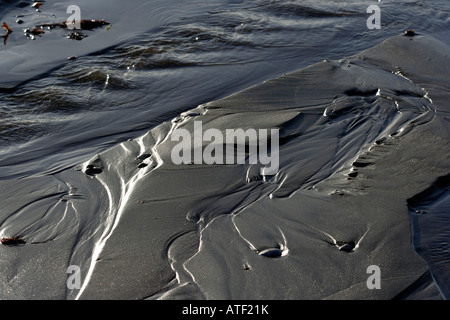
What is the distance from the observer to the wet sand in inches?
110

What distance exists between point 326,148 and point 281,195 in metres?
0.81

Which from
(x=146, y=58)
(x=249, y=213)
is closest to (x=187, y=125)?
(x=249, y=213)

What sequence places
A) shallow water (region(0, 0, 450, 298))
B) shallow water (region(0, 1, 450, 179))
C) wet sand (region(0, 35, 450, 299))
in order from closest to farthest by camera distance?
wet sand (region(0, 35, 450, 299)) < shallow water (region(0, 0, 450, 298)) < shallow water (region(0, 1, 450, 179))

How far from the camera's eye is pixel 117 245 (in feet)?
9.99

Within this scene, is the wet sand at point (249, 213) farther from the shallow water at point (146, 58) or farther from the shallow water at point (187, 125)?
the shallow water at point (146, 58)

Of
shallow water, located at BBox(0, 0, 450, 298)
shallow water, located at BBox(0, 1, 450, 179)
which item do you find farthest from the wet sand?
shallow water, located at BBox(0, 1, 450, 179)

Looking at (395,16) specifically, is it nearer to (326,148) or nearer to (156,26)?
(156,26)

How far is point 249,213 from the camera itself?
11.0ft

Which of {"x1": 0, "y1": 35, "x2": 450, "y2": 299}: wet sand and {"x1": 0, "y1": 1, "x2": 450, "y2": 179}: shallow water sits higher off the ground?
{"x1": 0, "y1": 1, "x2": 450, "y2": 179}: shallow water

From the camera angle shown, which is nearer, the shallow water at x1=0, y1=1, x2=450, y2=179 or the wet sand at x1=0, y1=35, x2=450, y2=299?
the wet sand at x1=0, y1=35, x2=450, y2=299

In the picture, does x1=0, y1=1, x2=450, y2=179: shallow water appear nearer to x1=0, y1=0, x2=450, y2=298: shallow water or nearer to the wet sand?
x1=0, y1=0, x2=450, y2=298: shallow water

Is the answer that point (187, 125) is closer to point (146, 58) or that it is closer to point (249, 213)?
point (249, 213)

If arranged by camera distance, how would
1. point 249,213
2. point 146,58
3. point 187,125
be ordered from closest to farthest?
point 249,213 → point 187,125 → point 146,58

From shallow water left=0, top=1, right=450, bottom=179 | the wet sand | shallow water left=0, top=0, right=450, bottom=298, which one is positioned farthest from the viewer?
shallow water left=0, top=1, right=450, bottom=179
